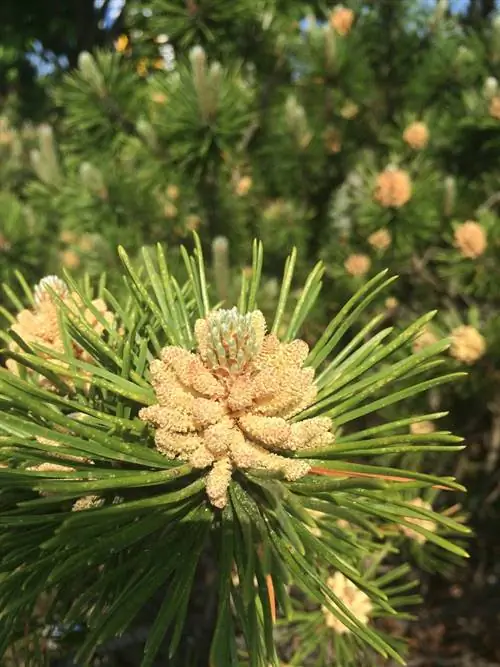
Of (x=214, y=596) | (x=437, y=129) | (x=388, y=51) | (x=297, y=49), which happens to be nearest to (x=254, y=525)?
(x=214, y=596)

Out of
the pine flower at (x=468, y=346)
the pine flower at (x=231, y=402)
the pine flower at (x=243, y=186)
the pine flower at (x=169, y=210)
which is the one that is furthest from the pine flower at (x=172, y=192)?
the pine flower at (x=231, y=402)

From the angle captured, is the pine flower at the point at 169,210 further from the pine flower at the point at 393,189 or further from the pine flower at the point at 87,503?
the pine flower at the point at 87,503

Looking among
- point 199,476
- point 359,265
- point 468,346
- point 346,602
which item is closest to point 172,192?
point 359,265

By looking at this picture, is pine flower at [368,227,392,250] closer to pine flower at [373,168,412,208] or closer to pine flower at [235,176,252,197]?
pine flower at [373,168,412,208]

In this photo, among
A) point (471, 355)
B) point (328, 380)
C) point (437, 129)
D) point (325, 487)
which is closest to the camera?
point (325, 487)

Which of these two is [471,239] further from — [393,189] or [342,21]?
[342,21]

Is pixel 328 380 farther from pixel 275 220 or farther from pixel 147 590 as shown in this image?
pixel 275 220
